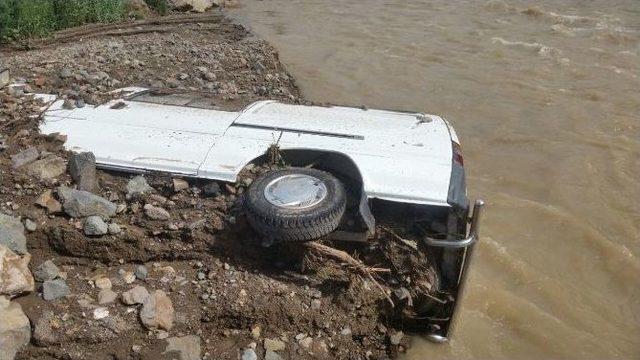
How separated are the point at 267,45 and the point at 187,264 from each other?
660 centimetres

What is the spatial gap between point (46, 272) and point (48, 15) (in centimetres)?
725

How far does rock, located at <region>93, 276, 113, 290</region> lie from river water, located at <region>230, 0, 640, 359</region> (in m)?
1.95

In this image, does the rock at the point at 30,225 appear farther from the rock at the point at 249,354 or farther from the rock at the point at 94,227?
the rock at the point at 249,354

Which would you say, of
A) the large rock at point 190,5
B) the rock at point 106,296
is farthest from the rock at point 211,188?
the large rock at point 190,5

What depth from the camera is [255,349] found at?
3357 mm

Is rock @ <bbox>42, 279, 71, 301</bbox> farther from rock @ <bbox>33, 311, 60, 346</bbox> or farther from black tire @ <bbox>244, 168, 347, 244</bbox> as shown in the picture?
black tire @ <bbox>244, 168, 347, 244</bbox>

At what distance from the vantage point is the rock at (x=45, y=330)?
311 cm

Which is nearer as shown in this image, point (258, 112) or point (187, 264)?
point (187, 264)

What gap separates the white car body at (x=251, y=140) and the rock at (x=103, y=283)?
72 centimetres

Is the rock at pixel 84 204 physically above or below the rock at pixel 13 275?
above

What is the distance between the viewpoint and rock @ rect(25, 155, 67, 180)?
389cm

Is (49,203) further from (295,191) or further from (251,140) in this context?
(295,191)

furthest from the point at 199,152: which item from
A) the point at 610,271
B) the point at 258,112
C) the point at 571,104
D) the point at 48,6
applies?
the point at 48,6

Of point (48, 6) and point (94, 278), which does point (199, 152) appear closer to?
point (94, 278)
